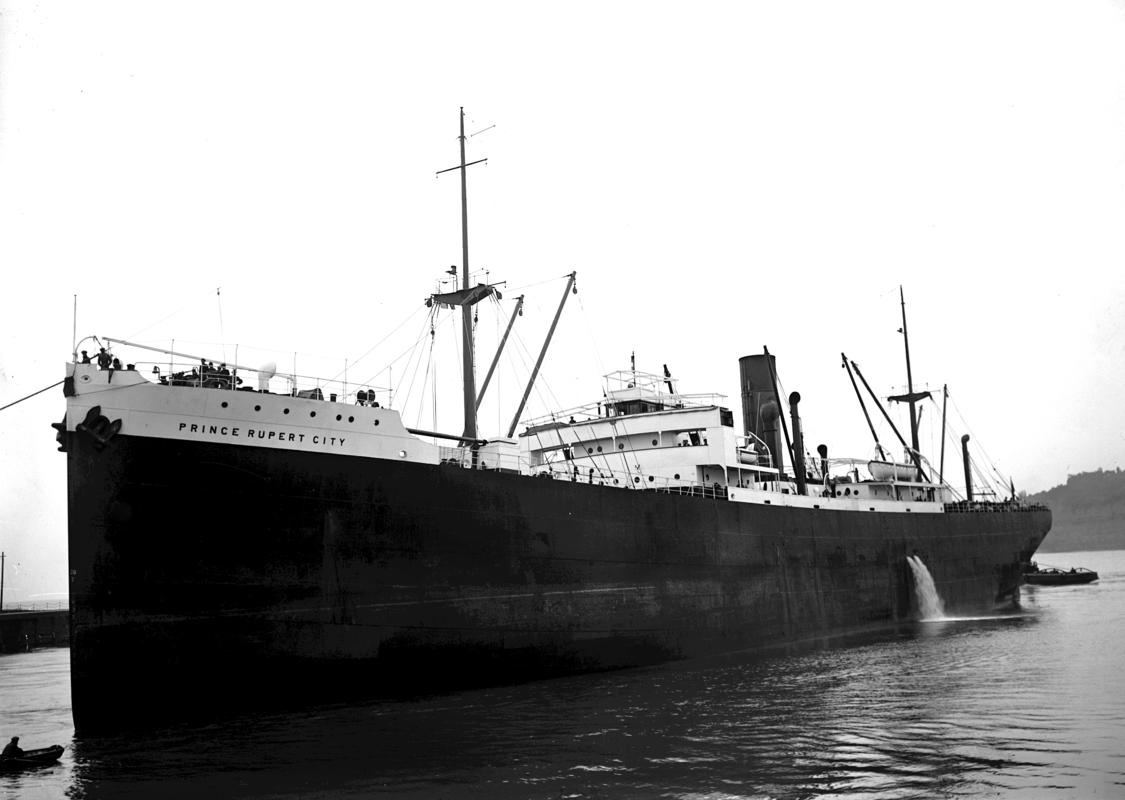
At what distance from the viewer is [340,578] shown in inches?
647

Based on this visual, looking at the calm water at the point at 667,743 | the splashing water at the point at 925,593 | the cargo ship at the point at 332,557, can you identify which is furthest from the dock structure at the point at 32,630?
the splashing water at the point at 925,593

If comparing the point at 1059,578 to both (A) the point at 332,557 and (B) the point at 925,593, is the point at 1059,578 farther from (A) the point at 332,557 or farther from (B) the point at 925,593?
(A) the point at 332,557

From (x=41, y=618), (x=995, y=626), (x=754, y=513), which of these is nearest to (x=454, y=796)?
(x=754, y=513)

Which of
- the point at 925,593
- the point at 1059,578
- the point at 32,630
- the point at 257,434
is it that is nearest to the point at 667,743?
the point at 257,434

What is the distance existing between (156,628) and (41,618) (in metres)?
38.5

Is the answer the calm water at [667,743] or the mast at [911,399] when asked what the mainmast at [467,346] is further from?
the mast at [911,399]

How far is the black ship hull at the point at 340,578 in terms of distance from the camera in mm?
14812

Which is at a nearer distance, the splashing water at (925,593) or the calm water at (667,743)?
the calm water at (667,743)

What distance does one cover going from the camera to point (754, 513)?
89.1 ft

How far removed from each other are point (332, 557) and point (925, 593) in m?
27.6

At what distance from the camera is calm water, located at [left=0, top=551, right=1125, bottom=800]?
36.4 ft

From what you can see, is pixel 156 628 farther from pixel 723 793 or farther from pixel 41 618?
pixel 41 618

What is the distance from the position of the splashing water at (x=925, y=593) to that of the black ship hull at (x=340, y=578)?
14978 millimetres

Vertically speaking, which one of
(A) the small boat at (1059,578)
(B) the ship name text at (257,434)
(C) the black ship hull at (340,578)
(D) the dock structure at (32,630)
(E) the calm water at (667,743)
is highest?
(B) the ship name text at (257,434)
